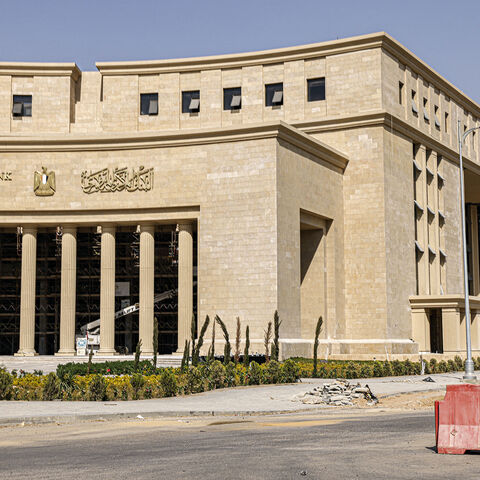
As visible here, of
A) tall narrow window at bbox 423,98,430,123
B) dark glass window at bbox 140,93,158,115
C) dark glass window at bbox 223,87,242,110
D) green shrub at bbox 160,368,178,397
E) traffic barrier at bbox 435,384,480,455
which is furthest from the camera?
tall narrow window at bbox 423,98,430,123

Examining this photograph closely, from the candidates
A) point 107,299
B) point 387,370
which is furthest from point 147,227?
point 387,370

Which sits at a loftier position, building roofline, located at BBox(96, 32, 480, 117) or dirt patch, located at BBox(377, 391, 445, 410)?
building roofline, located at BBox(96, 32, 480, 117)

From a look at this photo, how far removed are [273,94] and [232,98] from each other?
2.84 meters

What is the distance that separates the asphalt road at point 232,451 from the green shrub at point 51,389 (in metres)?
5.74

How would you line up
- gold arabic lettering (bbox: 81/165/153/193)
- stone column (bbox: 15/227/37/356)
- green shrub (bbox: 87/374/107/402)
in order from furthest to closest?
1. stone column (bbox: 15/227/37/356)
2. gold arabic lettering (bbox: 81/165/153/193)
3. green shrub (bbox: 87/374/107/402)

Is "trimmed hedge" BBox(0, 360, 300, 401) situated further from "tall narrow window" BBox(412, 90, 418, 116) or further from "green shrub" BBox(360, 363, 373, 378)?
"tall narrow window" BBox(412, 90, 418, 116)

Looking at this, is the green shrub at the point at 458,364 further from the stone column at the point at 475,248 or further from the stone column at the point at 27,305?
the stone column at the point at 475,248

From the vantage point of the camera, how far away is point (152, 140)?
47094mm

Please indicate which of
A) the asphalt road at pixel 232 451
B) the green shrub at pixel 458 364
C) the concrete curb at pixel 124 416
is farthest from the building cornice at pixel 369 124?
the asphalt road at pixel 232 451

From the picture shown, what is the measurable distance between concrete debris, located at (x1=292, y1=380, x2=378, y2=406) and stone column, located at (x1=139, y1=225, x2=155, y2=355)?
23722 mm

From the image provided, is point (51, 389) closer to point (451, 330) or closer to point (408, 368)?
point (408, 368)

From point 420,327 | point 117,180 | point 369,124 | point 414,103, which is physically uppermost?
point 414,103

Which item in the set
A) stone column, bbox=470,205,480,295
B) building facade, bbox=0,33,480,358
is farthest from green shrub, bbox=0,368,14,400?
Result: stone column, bbox=470,205,480,295

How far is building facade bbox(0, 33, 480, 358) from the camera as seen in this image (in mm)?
45281
